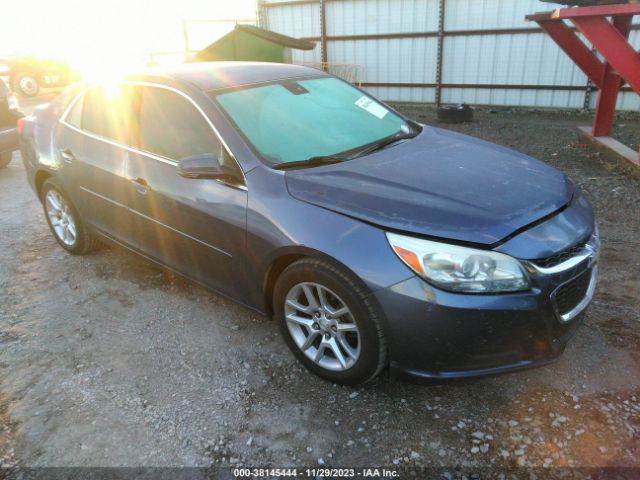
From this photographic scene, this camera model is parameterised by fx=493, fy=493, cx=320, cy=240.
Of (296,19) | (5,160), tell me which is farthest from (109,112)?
(296,19)

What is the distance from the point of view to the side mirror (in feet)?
9.13

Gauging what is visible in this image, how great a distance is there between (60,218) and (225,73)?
2.33m

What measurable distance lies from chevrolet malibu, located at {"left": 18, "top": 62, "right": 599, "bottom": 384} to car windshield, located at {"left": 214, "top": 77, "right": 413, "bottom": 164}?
0.01 m

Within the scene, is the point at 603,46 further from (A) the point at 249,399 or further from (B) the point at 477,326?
(A) the point at 249,399

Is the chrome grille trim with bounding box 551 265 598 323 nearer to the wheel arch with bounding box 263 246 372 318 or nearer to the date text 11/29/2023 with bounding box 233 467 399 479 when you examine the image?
the wheel arch with bounding box 263 246 372 318

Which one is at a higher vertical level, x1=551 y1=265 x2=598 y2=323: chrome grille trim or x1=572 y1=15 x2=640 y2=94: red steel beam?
x1=572 y1=15 x2=640 y2=94: red steel beam

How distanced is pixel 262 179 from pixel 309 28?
12509 mm

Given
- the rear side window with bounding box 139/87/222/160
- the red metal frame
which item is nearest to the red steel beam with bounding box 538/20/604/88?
the red metal frame

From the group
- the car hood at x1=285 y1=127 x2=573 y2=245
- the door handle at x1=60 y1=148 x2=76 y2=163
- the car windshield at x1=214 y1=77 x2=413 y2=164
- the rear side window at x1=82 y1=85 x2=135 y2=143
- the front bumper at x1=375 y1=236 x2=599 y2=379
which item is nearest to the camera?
the front bumper at x1=375 y1=236 x2=599 y2=379

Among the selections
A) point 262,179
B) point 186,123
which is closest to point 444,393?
point 262,179

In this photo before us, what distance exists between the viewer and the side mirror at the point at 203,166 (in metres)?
2.78

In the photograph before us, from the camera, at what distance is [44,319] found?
360 centimetres

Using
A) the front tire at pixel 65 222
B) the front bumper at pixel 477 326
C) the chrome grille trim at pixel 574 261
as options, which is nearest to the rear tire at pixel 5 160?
the front tire at pixel 65 222

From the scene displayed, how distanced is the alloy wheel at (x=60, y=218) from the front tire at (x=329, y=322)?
2.61 meters
